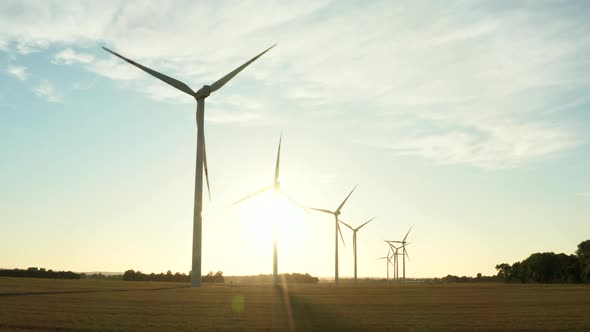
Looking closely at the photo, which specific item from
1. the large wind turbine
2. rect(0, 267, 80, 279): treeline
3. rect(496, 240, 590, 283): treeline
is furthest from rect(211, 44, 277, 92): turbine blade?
rect(496, 240, 590, 283): treeline

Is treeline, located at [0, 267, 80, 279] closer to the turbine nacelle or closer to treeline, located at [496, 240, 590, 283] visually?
the turbine nacelle

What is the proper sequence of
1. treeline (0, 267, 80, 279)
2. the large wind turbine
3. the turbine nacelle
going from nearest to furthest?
the large wind turbine → the turbine nacelle → treeline (0, 267, 80, 279)

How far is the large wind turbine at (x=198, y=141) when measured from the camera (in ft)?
251

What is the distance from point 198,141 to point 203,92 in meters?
8.39

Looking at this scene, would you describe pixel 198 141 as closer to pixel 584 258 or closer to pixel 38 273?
pixel 38 273

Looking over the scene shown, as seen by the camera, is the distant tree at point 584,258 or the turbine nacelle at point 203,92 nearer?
the turbine nacelle at point 203,92

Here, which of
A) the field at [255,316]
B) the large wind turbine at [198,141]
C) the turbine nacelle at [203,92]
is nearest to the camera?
the field at [255,316]

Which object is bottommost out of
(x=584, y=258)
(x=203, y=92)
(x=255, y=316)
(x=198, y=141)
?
(x=255, y=316)

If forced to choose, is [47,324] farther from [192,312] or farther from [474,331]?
[474,331]

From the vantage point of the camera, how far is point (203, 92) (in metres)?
85.0

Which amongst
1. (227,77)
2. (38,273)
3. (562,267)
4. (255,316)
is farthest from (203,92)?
(562,267)

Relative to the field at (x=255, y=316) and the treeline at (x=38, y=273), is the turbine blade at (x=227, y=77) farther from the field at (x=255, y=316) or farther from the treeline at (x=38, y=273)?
the treeline at (x=38, y=273)

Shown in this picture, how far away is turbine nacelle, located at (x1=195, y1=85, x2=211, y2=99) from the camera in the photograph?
85062mm

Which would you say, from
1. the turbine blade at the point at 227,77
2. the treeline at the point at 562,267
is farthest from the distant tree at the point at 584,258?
the turbine blade at the point at 227,77
